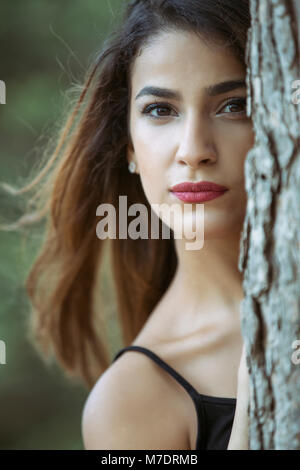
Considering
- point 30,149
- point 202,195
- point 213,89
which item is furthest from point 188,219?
point 30,149

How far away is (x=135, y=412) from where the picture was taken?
1.68m

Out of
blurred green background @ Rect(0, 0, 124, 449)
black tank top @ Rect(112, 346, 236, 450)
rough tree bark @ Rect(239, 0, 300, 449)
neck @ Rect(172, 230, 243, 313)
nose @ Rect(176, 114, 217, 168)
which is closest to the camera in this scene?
rough tree bark @ Rect(239, 0, 300, 449)

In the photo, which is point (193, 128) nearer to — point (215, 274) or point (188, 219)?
point (188, 219)

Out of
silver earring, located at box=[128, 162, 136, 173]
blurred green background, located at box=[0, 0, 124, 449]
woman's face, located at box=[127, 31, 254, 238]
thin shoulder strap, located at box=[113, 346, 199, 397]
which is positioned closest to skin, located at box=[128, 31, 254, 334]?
woman's face, located at box=[127, 31, 254, 238]

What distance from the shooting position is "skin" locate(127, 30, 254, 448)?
1.54 meters

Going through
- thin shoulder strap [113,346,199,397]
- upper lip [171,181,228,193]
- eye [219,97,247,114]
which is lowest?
thin shoulder strap [113,346,199,397]

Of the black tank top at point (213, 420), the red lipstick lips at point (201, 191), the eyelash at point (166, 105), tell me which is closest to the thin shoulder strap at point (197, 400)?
the black tank top at point (213, 420)

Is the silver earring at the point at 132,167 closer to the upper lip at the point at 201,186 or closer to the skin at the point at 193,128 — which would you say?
the skin at the point at 193,128

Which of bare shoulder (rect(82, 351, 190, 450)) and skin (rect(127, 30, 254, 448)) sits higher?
skin (rect(127, 30, 254, 448))

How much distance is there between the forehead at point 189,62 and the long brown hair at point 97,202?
1.1 inches

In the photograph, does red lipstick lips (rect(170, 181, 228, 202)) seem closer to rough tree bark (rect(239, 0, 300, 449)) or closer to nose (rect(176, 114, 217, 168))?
nose (rect(176, 114, 217, 168))

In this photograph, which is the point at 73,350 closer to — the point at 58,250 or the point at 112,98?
the point at 58,250

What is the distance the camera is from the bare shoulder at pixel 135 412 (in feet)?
5.41
